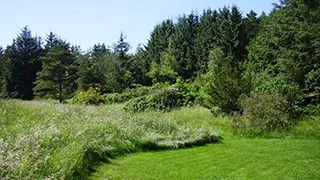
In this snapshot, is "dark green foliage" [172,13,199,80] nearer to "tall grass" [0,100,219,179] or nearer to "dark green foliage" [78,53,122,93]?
"dark green foliage" [78,53,122,93]

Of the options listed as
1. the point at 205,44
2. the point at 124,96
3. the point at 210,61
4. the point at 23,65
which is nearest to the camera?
the point at 124,96

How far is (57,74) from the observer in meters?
26.3

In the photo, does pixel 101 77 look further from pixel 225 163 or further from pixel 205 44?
pixel 225 163

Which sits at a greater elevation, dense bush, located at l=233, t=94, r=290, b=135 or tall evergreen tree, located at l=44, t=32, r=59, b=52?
tall evergreen tree, located at l=44, t=32, r=59, b=52

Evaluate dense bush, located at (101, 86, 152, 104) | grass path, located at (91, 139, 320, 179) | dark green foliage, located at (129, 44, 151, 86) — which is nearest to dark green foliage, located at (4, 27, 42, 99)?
dark green foliage, located at (129, 44, 151, 86)

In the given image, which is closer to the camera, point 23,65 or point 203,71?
point 23,65

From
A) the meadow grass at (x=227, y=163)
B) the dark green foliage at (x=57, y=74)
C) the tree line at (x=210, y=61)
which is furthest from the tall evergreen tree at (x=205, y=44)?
the meadow grass at (x=227, y=163)

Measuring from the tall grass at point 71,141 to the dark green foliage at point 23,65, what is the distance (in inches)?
1011

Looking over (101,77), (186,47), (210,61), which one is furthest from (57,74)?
(186,47)

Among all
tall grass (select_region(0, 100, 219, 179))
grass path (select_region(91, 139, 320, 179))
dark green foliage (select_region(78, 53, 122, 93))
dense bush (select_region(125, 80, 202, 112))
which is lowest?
grass path (select_region(91, 139, 320, 179))

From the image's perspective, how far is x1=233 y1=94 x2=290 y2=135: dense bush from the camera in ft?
33.1

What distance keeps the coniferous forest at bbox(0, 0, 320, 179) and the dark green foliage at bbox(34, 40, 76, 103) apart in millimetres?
99

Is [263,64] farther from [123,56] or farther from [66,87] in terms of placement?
[66,87]

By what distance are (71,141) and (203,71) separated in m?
31.3
